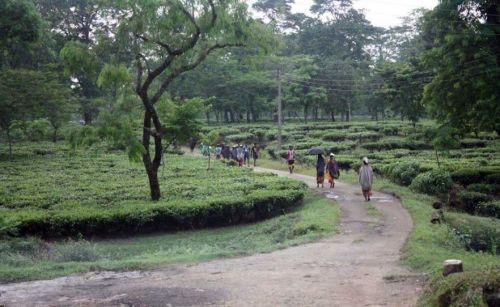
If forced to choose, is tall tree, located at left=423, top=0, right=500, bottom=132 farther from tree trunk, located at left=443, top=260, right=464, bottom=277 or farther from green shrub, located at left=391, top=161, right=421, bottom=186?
tree trunk, located at left=443, top=260, right=464, bottom=277

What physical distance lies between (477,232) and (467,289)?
27.1 ft

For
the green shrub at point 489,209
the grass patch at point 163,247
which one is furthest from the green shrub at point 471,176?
the grass patch at point 163,247

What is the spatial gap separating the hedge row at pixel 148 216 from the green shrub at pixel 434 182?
6.14 meters

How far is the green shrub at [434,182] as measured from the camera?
19297 mm

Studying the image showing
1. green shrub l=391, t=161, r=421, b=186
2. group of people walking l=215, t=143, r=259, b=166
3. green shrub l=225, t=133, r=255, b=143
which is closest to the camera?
green shrub l=391, t=161, r=421, b=186

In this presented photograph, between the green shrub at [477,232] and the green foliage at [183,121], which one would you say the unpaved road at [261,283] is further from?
the green foliage at [183,121]

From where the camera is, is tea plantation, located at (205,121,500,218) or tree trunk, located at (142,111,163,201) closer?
tree trunk, located at (142,111,163,201)

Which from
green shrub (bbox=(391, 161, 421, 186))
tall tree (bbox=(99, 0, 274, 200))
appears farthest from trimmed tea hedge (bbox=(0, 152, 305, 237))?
green shrub (bbox=(391, 161, 421, 186))

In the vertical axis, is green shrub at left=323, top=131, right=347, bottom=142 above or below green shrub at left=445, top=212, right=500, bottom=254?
above

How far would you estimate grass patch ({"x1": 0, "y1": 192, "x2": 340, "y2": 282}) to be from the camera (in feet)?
33.4

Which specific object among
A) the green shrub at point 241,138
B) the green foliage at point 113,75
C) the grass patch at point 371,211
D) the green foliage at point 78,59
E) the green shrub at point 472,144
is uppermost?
the green foliage at point 78,59

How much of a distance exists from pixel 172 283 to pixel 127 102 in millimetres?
9580

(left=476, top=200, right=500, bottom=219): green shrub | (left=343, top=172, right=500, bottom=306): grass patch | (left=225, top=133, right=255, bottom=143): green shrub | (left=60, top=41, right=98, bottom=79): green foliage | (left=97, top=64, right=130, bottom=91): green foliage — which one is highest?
(left=60, top=41, right=98, bottom=79): green foliage

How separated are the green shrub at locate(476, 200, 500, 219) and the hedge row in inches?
264
